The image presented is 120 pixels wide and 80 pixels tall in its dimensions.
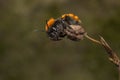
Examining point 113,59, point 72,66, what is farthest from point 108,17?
point 113,59

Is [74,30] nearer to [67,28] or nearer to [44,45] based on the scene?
[67,28]

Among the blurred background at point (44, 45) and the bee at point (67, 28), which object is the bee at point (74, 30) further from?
the blurred background at point (44, 45)

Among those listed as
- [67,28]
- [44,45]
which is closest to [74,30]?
[67,28]

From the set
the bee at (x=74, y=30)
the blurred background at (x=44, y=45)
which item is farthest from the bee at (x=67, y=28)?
the blurred background at (x=44, y=45)

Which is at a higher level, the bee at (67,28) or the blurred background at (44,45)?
the blurred background at (44,45)

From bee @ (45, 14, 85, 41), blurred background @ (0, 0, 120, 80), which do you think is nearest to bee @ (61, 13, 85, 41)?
bee @ (45, 14, 85, 41)

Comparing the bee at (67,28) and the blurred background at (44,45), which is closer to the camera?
the bee at (67,28)

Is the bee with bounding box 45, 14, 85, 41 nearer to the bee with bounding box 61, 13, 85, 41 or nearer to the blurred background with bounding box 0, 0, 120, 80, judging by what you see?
the bee with bounding box 61, 13, 85, 41

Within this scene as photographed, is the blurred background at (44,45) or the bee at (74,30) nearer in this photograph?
the bee at (74,30)
